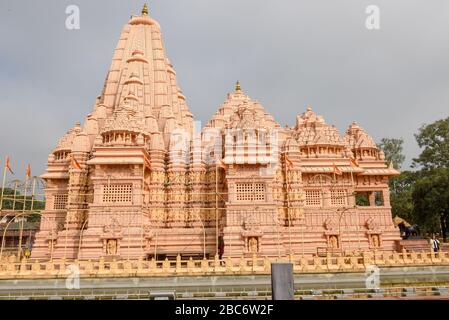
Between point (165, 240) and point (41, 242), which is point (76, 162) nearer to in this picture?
point (41, 242)

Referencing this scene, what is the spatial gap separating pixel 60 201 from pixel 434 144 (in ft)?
118

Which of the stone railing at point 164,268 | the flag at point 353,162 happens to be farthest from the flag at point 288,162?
the stone railing at point 164,268

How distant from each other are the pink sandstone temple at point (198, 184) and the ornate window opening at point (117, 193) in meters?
0.07

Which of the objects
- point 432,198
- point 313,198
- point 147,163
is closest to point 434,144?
point 432,198

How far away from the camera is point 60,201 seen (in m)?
28.0

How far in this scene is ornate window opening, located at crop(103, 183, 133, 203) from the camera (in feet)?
77.7

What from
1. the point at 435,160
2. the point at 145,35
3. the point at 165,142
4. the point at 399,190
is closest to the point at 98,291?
the point at 165,142

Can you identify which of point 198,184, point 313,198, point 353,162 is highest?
point 353,162

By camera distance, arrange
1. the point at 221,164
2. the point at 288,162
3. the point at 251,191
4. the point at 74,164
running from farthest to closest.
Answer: the point at 288,162, the point at 74,164, the point at 221,164, the point at 251,191

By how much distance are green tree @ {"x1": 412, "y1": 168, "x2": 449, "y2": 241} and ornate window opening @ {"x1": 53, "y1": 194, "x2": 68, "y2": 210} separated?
3215cm

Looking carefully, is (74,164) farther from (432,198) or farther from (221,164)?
(432,198)

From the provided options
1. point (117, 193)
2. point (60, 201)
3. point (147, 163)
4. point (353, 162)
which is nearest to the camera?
point (117, 193)

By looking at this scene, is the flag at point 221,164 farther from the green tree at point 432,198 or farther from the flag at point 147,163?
the green tree at point 432,198

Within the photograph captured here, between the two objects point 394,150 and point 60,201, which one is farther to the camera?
point 394,150
